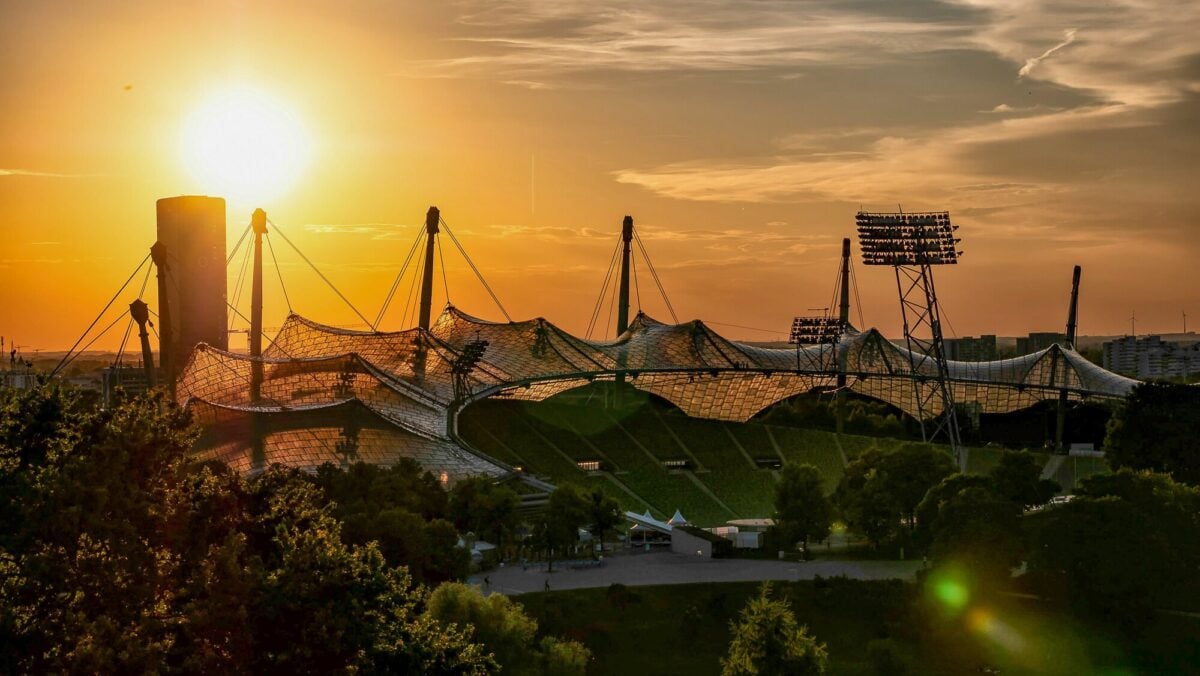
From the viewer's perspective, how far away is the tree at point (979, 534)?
2813 inches

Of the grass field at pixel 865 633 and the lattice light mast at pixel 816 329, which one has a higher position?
the lattice light mast at pixel 816 329

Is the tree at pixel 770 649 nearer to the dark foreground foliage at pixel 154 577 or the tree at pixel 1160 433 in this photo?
the dark foreground foliage at pixel 154 577

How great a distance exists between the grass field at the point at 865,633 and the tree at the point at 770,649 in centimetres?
982

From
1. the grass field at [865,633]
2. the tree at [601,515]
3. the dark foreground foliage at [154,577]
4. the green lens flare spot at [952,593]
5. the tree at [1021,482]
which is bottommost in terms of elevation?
the grass field at [865,633]

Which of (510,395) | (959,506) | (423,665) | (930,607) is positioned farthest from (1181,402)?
(423,665)

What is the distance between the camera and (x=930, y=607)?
68812 mm

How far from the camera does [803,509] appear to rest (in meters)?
88.1

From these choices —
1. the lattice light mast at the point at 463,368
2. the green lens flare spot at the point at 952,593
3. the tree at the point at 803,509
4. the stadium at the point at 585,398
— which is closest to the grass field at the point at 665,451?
the stadium at the point at 585,398

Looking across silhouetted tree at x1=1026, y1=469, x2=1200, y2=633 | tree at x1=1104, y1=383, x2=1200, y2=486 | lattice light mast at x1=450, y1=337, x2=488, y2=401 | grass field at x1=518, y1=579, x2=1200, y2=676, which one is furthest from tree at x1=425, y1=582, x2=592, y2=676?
lattice light mast at x1=450, y1=337, x2=488, y2=401

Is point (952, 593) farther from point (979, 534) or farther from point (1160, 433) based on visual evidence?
point (1160, 433)

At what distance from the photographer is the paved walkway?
2990 inches

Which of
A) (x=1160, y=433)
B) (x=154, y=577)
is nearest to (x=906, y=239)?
(x=1160, y=433)

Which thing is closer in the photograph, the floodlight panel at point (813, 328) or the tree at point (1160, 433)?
the tree at point (1160, 433)

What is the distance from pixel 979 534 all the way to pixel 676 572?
1596 centimetres
